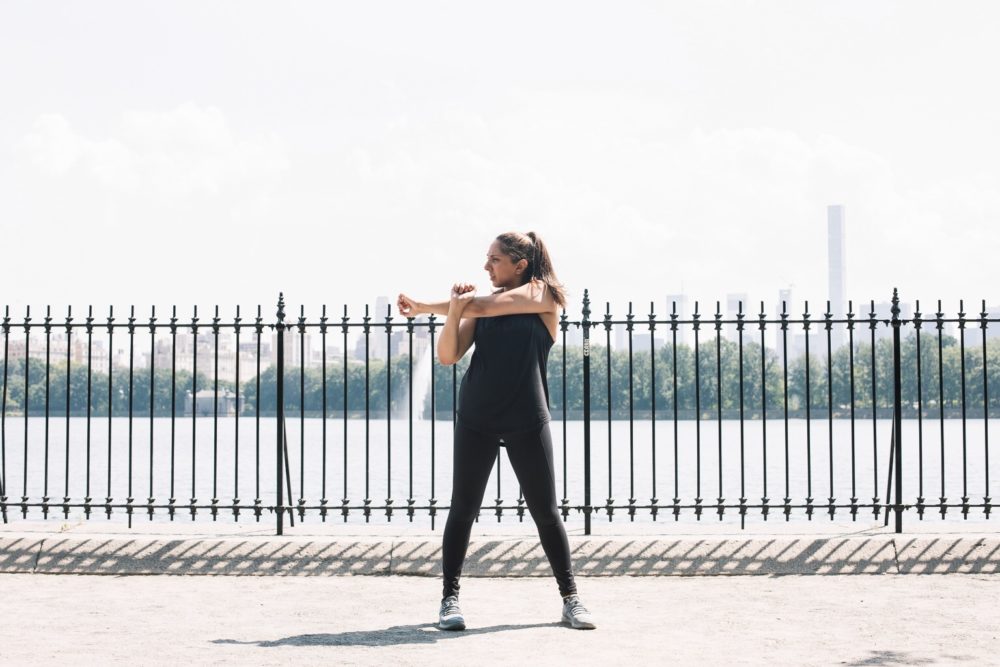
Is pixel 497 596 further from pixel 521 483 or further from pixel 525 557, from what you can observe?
A: pixel 521 483

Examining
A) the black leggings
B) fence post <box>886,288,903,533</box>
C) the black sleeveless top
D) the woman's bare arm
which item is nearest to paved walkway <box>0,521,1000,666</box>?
fence post <box>886,288,903,533</box>

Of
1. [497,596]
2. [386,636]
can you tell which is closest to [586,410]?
[497,596]

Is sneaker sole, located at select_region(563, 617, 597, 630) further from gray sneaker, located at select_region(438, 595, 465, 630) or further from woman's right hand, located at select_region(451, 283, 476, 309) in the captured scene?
woman's right hand, located at select_region(451, 283, 476, 309)

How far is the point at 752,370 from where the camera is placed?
93375mm

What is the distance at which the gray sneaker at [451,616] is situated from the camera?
610cm

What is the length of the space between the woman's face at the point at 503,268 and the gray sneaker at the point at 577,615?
1672mm

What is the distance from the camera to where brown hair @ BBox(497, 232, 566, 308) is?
612cm

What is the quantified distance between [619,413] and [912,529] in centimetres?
7620

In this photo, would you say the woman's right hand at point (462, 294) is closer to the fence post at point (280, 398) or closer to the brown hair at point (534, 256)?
the brown hair at point (534, 256)

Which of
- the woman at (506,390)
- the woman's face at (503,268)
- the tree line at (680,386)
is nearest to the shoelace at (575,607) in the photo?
the woman at (506,390)

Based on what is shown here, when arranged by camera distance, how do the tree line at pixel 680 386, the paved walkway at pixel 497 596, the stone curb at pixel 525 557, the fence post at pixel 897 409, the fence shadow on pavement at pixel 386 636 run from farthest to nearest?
the tree line at pixel 680 386, the fence post at pixel 897 409, the stone curb at pixel 525 557, the fence shadow on pavement at pixel 386 636, the paved walkway at pixel 497 596

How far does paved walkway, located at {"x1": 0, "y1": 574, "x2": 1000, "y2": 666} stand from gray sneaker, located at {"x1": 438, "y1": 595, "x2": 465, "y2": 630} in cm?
9

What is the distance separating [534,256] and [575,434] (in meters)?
85.0

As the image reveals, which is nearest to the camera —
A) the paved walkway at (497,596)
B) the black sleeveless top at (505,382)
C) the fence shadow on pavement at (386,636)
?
the paved walkway at (497,596)
